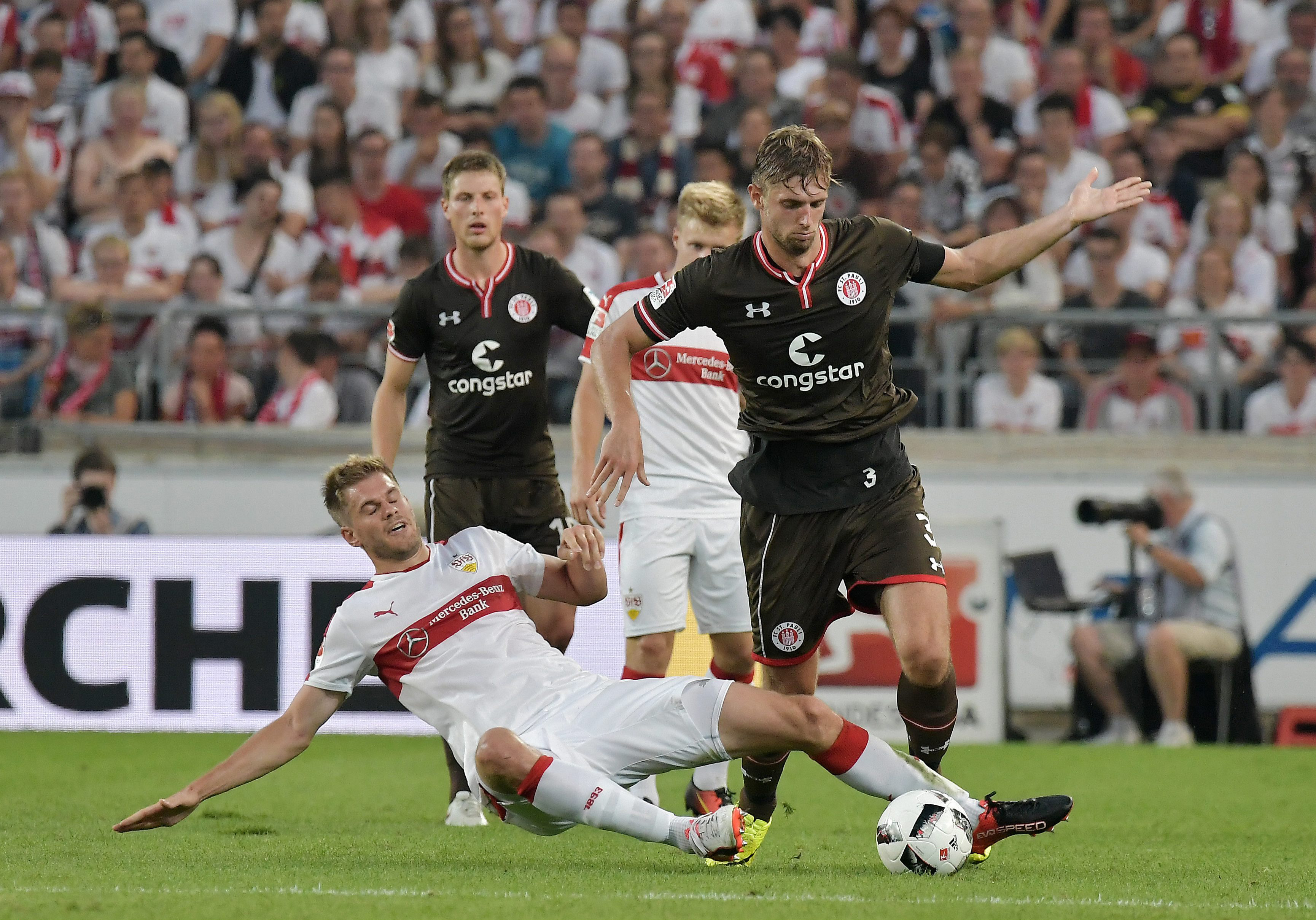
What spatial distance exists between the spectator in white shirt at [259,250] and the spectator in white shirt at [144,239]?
0.22m

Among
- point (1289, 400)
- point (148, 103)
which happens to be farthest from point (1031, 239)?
point (148, 103)

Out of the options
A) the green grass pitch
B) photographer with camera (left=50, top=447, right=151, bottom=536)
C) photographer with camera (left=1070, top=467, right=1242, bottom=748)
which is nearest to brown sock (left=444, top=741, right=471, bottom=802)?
the green grass pitch

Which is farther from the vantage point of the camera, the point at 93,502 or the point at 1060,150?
the point at 1060,150

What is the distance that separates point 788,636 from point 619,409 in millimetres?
1022

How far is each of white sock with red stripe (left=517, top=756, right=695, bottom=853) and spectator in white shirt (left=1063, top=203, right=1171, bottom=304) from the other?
322 inches

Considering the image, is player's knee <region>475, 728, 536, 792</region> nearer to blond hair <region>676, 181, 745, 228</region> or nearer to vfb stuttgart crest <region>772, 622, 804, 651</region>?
vfb stuttgart crest <region>772, 622, 804, 651</region>

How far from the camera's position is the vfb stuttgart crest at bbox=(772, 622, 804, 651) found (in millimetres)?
5828

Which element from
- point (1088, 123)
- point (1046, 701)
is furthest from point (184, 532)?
point (1088, 123)

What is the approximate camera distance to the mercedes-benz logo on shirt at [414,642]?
5508mm

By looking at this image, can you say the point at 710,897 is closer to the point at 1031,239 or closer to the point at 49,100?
the point at 1031,239

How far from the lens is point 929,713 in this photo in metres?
5.66

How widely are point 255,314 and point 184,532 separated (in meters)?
1.58

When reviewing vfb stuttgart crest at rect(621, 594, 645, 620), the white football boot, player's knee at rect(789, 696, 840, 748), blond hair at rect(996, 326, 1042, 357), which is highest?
blond hair at rect(996, 326, 1042, 357)

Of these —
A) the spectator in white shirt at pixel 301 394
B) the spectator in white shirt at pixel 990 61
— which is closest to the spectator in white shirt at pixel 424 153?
the spectator in white shirt at pixel 301 394
